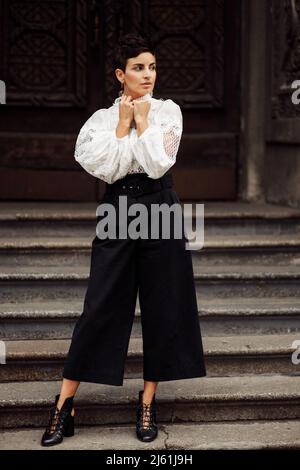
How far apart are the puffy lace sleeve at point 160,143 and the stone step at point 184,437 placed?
4.12 feet

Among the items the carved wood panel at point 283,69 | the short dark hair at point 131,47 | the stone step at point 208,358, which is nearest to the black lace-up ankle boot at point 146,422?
the stone step at point 208,358

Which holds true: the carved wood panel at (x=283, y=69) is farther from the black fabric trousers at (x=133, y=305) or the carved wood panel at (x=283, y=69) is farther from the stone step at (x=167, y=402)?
the black fabric trousers at (x=133, y=305)

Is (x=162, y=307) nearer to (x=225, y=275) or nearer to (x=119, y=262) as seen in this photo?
(x=119, y=262)

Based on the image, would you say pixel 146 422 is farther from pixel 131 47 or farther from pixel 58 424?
pixel 131 47

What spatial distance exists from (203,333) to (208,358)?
37 cm

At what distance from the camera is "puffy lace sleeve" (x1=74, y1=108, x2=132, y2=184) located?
13.5ft

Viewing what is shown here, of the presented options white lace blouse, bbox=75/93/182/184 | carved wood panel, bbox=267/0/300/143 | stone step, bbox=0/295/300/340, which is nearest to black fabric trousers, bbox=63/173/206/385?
white lace blouse, bbox=75/93/182/184

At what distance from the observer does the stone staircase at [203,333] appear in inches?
181

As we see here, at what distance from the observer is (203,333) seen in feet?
17.6

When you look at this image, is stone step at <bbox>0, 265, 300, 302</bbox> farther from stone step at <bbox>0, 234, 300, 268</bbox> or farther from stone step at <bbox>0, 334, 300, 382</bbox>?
stone step at <bbox>0, 334, 300, 382</bbox>

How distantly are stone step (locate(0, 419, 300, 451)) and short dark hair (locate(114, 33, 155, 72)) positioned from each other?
5.65 feet

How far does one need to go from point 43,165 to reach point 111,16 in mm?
1227
